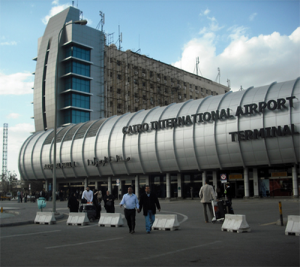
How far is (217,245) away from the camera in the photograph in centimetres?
1008

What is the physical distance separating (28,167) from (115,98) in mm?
30004

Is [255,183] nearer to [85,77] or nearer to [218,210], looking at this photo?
[218,210]

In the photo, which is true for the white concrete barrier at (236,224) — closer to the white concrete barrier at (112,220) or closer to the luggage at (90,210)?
the white concrete barrier at (112,220)

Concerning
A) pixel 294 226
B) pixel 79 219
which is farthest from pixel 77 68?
pixel 294 226

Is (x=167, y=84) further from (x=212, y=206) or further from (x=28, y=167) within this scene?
(x=212, y=206)

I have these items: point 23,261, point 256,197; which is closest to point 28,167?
point 256,197

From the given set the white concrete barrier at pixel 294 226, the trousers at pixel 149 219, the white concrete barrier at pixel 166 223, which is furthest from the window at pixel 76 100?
the white concrete barrier at pixel 294 226

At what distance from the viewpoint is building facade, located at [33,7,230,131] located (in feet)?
272

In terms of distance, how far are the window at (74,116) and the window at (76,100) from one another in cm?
143

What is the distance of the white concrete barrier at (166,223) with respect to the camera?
14258 millimetres

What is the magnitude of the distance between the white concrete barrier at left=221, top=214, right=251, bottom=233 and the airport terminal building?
72.7 feet

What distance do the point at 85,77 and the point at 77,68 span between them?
2782 millimetres

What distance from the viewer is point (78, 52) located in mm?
83938

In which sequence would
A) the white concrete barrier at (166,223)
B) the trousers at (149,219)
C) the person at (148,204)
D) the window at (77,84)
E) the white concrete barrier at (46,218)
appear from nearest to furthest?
the trousers at (149,219), the person at (148,204), the white concrete barrier at (166,223), the white concrete barrier at (46,218), the window at (77,84)
